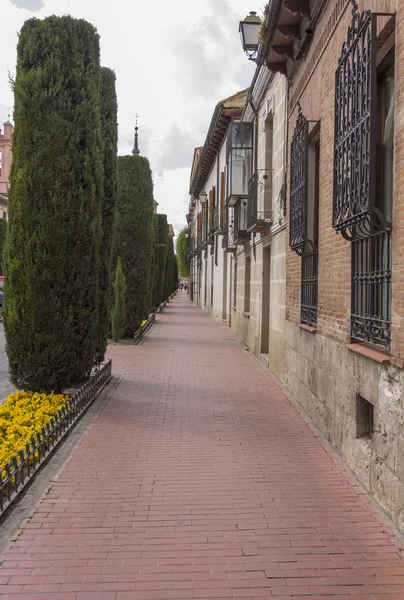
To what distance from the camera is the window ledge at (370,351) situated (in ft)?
14.1

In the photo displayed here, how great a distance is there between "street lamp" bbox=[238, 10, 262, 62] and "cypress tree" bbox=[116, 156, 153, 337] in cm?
594

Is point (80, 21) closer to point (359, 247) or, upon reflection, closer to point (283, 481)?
point (359, 247)

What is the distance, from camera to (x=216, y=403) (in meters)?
8.15

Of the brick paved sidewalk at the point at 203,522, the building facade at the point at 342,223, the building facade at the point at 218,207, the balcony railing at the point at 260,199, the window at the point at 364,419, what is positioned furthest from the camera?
the building facade at the point at 218,207

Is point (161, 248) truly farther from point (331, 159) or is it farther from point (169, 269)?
point (331, 159)

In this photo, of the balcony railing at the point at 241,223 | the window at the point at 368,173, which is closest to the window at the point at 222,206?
the balcony railing at the point at 241,223

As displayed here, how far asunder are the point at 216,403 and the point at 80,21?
544cm

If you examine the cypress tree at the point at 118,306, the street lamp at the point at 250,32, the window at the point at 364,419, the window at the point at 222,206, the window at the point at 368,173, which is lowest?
the window at the point at 364,419

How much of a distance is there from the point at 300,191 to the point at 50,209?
3236mm

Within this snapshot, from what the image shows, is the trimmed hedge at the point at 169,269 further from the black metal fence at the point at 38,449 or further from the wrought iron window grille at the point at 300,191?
the black metal fence at the point at 38,449

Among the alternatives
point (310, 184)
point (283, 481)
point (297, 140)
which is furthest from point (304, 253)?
point (283, 481)

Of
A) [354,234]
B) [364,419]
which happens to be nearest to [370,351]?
[364,419]

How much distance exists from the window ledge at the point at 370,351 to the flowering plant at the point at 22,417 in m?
2.91

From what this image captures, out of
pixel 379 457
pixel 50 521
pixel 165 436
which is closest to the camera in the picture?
pixel 50 521
